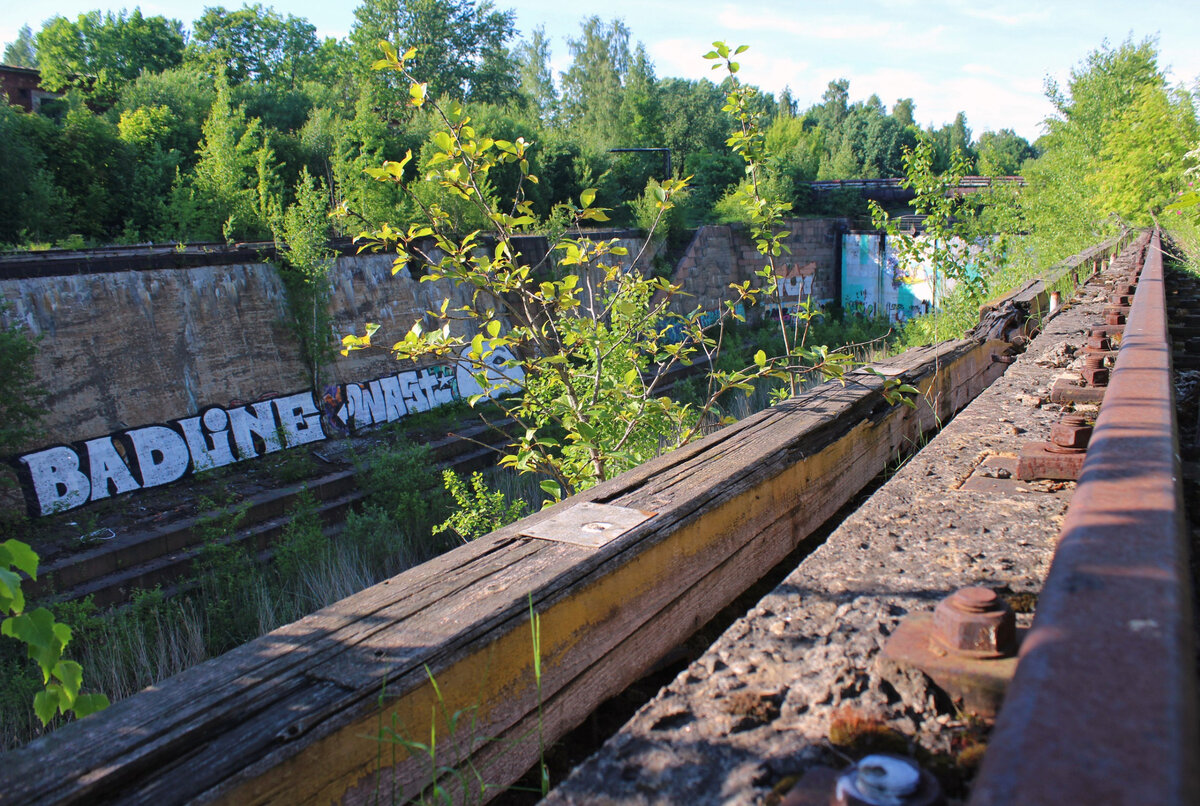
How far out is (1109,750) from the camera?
23.4 inches

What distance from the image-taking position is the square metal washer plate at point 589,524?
1.75 metres

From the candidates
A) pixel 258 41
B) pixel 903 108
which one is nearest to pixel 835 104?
pixel 903 108

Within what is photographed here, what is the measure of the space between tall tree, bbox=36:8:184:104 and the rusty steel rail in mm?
38556

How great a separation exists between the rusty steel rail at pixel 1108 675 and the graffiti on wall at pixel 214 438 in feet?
18.7

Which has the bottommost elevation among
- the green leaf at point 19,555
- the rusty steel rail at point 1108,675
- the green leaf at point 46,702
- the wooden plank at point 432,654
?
the green leaf at point 46,702

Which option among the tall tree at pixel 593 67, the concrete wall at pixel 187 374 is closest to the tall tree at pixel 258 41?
the tall tree at pixel 593 67

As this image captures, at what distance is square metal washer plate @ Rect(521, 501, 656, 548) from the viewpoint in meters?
1.75

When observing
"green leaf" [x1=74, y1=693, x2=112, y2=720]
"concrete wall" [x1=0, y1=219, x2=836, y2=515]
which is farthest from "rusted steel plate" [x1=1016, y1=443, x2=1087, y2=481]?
"concrete wall" [x1=0, y1=219, x2=836, y2=515]

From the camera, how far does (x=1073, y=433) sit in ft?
5.84

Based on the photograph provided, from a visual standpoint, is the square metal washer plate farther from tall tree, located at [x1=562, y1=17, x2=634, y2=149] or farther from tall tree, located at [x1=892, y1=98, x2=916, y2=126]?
tall tree, located at [x1=892, y1=98, x2=916, y2=126]

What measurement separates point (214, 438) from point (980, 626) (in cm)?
1040

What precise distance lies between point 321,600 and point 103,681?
173 centimetres

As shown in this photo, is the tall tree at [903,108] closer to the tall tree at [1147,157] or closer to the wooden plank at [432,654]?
the tall tree at [1147,157]

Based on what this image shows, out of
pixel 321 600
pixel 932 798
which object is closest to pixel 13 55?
pixel 321 600
